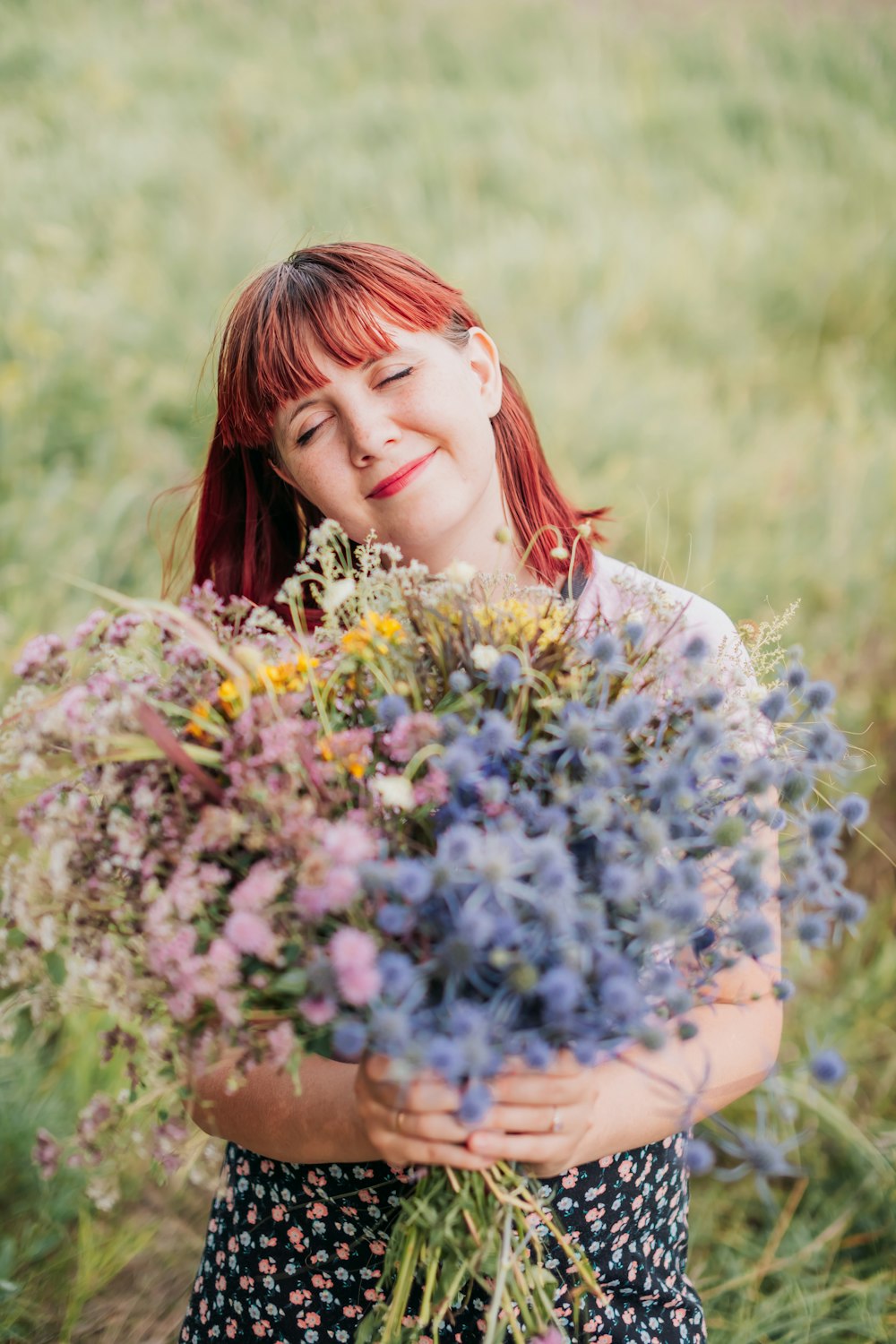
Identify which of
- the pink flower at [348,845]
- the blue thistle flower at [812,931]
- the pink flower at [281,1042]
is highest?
the pink flower at [348,845]

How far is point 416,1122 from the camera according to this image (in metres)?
0.89

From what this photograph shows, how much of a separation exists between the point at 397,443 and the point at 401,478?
50 millimetres

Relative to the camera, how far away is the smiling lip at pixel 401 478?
1.43 meters

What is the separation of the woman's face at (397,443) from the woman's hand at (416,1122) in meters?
0.80

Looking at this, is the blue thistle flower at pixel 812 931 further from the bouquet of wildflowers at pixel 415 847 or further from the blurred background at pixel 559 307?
the blurred background at pixel 559 307

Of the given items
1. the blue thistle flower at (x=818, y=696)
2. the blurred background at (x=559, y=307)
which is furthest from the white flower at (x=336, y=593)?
the blurred background at (x=559, y=307)

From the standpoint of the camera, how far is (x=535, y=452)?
1.80 meters

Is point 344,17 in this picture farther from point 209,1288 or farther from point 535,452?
point 209,1288

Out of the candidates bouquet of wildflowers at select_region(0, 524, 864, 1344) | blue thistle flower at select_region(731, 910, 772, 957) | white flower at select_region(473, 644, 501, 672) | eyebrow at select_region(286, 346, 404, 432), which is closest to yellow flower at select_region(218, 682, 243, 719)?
bouquet of wildflowers at select_region(0, 524, 864, 1344)

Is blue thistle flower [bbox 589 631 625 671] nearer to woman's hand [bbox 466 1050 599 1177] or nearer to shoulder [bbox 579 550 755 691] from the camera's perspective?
shoulder [bbox 579 550 755 691]

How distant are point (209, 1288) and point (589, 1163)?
2.05 ft

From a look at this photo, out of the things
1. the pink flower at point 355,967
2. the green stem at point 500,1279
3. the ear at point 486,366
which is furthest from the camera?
the ear at point 486,366

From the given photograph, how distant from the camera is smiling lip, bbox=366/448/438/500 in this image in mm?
1430

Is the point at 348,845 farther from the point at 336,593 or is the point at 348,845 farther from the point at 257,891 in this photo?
the point at 336,593
